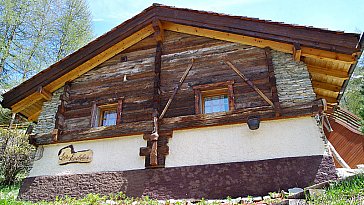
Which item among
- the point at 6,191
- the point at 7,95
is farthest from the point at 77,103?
the point at 6,191

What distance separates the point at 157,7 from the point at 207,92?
326 centimetres

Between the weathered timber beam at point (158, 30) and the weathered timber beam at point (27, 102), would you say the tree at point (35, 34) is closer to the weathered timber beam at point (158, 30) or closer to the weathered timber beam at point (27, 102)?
the weathered timber beam at point (27, 102)

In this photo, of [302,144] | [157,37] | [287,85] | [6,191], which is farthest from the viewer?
[6,191]

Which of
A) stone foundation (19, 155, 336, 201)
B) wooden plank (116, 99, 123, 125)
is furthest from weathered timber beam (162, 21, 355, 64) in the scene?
wooden plank (116, 99, 123, 125)

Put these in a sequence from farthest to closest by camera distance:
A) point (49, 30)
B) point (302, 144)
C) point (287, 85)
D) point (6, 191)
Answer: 1. point (49, 30)
2. point (6, 191)
3. point (287, 85)
4. point (302, 144)

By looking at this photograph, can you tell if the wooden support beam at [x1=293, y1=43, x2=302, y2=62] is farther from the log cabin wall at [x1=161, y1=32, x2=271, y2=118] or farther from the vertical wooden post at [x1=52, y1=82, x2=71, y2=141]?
the vertical wooden post at [x1=52, y1=82, x2=71, y2=141]

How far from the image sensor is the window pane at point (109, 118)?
377 inches

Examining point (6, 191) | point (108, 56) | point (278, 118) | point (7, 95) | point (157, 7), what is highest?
point (157, 7)

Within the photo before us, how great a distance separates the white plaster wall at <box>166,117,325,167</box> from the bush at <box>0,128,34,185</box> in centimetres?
826

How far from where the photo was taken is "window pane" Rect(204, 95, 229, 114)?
8.48 meters

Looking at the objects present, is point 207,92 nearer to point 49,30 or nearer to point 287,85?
point 287,85

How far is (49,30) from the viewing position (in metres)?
20.1

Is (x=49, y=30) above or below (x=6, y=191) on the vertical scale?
above

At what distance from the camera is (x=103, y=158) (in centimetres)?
871
